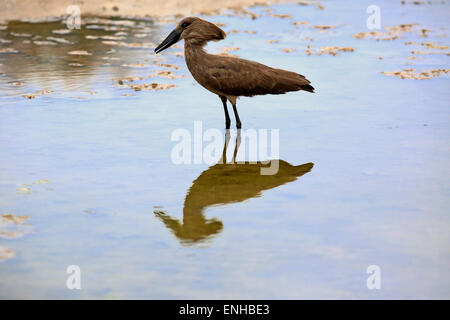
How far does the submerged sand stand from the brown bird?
392 inches

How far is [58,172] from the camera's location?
26.9 ft

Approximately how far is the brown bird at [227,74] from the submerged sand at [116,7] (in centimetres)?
995

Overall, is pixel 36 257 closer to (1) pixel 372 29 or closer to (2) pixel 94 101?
(2) pixel 94 101

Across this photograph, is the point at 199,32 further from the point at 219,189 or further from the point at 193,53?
the point at 219,189

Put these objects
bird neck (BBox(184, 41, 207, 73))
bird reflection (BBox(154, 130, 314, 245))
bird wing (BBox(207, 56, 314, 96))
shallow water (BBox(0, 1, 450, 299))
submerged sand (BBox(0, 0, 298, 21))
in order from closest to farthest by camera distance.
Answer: shallow water (BBox(0, 1, 450, 299))
bird reflection (BBox(154, 130, 314, 245))
bird wing (BBox(207, 56, 314, 96))
bird neck (BBox(184, 41, 207, 73))
submerged sand (BBox(0, 0, 298, 21))

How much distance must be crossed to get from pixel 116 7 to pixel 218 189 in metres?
13.9

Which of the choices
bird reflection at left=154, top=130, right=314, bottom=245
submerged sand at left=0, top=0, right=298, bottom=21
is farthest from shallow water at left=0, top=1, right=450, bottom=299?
submerged sand at left=0, top=0, right=298, bottom=21

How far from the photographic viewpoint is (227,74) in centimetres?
1004

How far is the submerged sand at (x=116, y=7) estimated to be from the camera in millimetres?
19547

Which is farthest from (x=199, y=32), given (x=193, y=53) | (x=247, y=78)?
(x=247, y=78)

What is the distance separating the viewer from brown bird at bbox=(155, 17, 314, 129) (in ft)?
32.9

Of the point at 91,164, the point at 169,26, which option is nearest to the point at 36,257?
the point at 91,164

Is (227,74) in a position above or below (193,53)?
below

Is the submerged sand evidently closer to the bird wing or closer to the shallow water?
the shallow water
